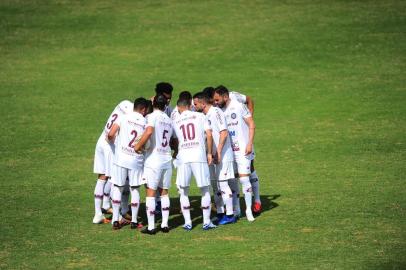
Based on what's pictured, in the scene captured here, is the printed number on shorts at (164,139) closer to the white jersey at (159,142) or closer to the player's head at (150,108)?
the white jersey at (159,142)

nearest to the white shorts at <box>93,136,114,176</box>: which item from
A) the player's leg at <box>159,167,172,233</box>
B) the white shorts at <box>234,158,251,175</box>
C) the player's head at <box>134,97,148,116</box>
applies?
the player's head at <box>134,97,148,116</box>

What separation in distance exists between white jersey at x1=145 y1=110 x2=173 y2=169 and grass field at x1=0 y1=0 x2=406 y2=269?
4.65 feet

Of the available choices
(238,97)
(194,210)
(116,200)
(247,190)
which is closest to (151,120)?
(116,200)

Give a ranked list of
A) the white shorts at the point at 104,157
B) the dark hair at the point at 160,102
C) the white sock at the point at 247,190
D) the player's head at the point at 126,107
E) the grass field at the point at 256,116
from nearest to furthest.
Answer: the grass field at the point at 256,116
the dark hair at the point at 160,102
the player's head at the point at 126,107
the white sock at the point at 247,190
the white shorts at the point at 104,157

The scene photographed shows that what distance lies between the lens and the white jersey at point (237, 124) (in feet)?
53.3

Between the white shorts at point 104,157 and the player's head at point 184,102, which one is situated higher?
the player's head at point 184,102

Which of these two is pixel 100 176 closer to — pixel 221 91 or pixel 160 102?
pixel 160 102

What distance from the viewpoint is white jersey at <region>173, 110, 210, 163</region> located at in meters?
15.2

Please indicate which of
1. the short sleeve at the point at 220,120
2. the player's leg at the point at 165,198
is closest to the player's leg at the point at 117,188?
the player's leg at the point at 165,198

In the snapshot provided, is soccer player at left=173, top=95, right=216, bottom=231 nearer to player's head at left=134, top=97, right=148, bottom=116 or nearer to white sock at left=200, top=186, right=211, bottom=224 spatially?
white sock at left=200, top=186, right=211, bottom=224

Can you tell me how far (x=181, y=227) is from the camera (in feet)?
51.9

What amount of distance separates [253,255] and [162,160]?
2.71 meters

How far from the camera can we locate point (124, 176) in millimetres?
15484

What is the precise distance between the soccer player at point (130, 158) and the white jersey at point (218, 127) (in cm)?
131
